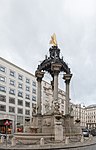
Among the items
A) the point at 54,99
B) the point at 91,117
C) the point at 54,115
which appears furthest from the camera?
the point at 91,117

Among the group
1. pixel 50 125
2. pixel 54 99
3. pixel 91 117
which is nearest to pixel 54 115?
pixel 50 125

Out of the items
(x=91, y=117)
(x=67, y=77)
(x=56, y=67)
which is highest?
(x=56, y=67)

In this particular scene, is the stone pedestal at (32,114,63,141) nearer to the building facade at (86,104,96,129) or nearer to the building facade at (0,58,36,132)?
the building facade at (0,58,36,132)

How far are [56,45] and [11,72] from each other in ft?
127

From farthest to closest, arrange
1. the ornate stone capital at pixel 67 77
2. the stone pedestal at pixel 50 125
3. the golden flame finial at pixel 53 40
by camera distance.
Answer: the ornate stone capital at pixel 67 77
the golden flame finial at pixel 53 40
the stone pedestal at pixel 50 125

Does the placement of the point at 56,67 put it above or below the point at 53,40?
below

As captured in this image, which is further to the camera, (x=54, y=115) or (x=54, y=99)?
(x=54, y=99)

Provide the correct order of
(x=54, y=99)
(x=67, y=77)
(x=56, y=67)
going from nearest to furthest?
(x=54, y=99) < (x=56, y=67) < (x=67, y=77)

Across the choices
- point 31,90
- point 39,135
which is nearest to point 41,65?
point 39,135

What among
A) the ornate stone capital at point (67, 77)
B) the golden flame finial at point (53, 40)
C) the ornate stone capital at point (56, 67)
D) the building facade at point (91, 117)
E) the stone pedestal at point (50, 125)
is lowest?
the building facade at point (91, 117)

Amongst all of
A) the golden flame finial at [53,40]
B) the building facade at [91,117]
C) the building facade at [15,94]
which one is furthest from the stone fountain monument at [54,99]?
the building facade at [91,117]

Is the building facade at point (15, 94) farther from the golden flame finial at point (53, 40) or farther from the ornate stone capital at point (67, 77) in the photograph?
the golden flame finial at point (53, 40)

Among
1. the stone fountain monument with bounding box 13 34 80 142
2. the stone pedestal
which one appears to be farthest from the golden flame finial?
the stone pedestal

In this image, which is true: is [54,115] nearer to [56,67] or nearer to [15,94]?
[56,67]
